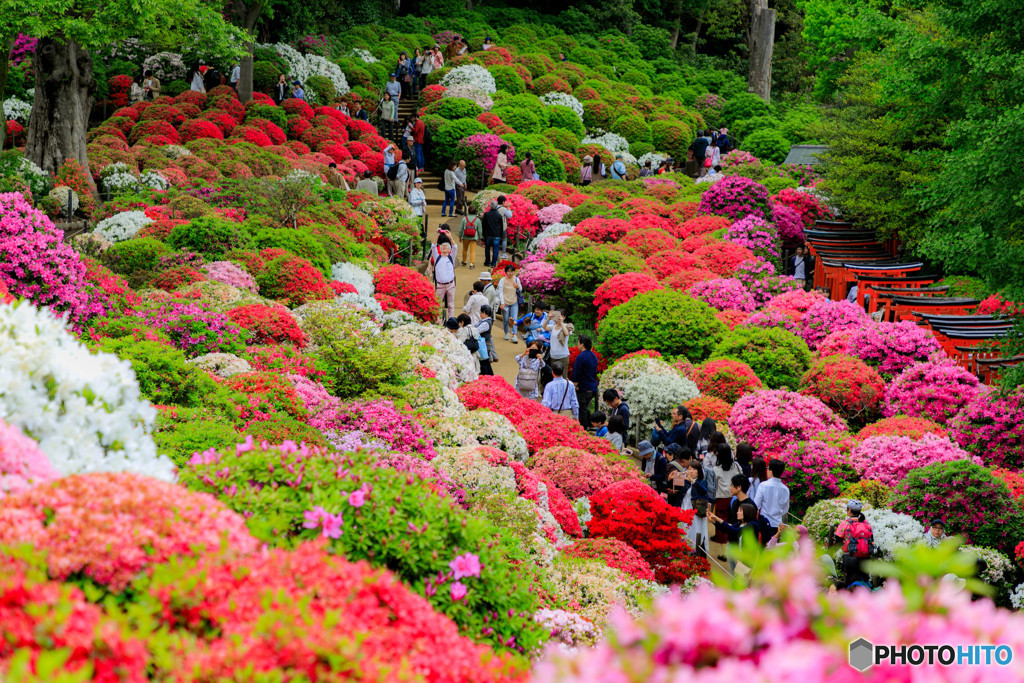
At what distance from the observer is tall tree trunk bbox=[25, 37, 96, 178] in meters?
17.7

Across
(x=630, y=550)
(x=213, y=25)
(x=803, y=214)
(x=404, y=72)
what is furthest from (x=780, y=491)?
(x=404, y=72)

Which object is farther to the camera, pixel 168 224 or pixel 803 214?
pixel 803 214

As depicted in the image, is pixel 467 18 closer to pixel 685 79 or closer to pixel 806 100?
pixel 685 79

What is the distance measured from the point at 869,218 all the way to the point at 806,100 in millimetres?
23469

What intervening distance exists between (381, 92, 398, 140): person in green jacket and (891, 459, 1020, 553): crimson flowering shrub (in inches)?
921

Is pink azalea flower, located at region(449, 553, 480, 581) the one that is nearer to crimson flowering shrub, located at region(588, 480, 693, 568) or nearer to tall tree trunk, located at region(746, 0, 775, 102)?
crimson flowering shrub, located at region(588, 480, 693, 568)

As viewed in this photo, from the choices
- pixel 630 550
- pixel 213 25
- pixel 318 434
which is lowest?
pixel 630 550

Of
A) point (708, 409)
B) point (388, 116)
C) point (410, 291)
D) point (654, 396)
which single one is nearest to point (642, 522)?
point (708, 409)

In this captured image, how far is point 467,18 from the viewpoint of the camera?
44.7 metres

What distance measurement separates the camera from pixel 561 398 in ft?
42.8

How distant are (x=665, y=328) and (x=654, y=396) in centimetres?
250

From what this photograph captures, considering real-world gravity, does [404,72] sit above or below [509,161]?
above

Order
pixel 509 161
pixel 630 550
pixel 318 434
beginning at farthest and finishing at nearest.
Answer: pixel 509 161 → pixel 630 550 → pixel 318 434

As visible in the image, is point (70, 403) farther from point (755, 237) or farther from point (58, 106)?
point (755, 237)
